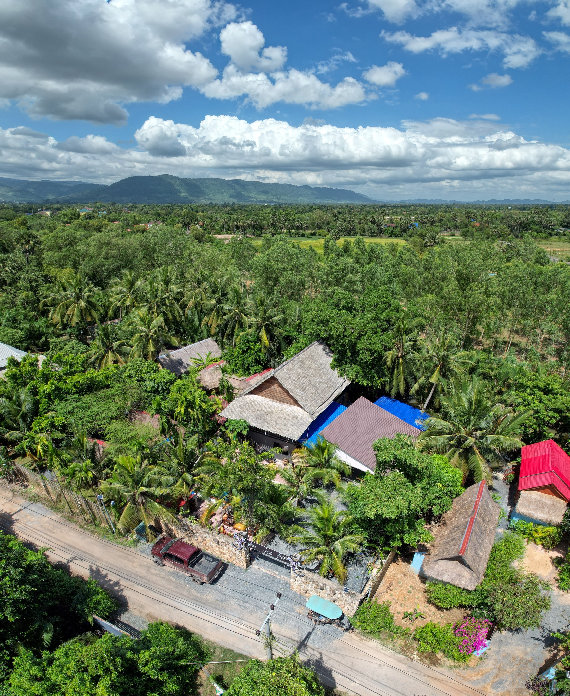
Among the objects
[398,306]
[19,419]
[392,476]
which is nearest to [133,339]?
[19,419]

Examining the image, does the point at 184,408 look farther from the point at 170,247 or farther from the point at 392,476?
the point at 170,247

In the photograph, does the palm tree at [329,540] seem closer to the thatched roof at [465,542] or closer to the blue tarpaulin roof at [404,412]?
the thatched roof at [465,542]

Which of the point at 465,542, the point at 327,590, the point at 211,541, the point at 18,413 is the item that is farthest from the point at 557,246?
the point at 18,413

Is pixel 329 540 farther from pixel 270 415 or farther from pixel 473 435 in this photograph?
pixel 473 435

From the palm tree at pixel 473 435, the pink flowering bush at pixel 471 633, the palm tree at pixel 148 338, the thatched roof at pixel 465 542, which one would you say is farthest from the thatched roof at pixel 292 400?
the pink flowering bush at pixel 471 633

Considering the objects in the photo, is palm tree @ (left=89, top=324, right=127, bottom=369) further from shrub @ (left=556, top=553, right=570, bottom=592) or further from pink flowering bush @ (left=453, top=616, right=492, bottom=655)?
shrub @ (left=556, top=553, right=570, bottom=592)

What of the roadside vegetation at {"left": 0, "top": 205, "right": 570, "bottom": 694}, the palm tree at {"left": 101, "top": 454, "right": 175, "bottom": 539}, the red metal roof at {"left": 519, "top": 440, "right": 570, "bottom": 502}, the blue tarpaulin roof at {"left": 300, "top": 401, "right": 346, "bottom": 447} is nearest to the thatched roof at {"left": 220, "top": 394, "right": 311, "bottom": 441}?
the blue tarpaulin roof at {"left": 300, "top": 401, "right": 346, "bottom": 447}
